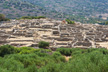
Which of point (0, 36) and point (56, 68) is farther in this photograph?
point (0, 36)

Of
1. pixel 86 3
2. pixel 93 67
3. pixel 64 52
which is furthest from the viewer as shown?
pixel 86 3

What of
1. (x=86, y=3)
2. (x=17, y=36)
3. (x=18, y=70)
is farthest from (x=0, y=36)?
(x=86, y=3)

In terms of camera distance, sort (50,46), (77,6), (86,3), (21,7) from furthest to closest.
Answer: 1. (86,3)
2. (77,6)
3. (21,7)
4. (50,46)

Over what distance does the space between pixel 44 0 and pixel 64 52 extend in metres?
159

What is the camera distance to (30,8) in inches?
4134

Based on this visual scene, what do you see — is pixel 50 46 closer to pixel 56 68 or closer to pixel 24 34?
pixel 24 34

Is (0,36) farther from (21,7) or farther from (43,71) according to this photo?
(21,7)

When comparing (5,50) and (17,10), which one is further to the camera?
(17,10)

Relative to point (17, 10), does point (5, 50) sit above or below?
above

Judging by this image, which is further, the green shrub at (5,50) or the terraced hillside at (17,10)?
the terraced hillside at (17,10)

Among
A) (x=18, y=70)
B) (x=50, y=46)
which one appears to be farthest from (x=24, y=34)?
(x=18, y=70)

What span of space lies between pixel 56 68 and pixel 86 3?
171077 millimetres

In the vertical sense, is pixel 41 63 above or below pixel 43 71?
below

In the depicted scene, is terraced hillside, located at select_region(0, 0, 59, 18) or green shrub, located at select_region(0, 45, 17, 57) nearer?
green shrub, located at select_region(0, 45, 17, 57)
